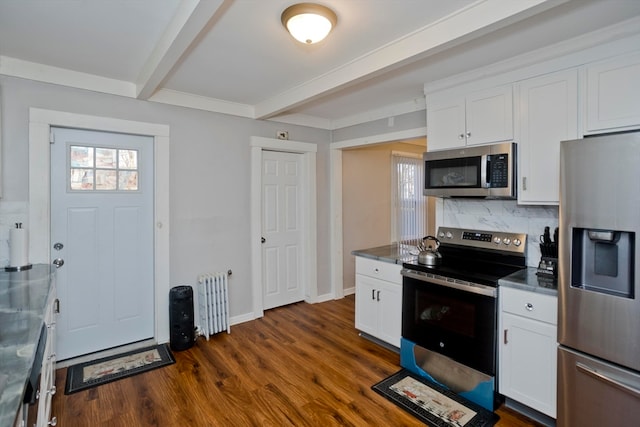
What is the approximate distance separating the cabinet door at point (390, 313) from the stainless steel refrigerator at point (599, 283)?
3.95ft

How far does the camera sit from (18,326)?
55.8 inches

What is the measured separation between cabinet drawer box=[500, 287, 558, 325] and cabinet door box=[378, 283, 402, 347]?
0.87m

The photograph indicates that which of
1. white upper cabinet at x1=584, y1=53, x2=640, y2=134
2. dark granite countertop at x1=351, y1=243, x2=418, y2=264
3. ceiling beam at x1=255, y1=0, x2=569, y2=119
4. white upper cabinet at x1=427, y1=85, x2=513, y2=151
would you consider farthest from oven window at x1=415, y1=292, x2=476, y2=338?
ceiling beam at x1=255, y1=0, x2=569, y2=119

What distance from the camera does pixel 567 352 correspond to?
1.82m

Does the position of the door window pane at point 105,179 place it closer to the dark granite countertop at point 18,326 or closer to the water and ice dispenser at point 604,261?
the dark granite countertop at point 18,326

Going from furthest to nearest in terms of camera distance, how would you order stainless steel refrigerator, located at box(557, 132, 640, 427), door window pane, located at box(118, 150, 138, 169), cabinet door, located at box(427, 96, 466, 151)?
1. door window pane, located at box(118, 150, 138, 169)
2. cabinet door, located at box(427, 96, 466, 151)
3. stainless steel refrigerator, located at box(557, 132, 640, 427)

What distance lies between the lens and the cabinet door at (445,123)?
2.71 metres

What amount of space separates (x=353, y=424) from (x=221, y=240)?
2209mm

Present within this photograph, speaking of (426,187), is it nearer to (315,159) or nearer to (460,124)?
(460,124)

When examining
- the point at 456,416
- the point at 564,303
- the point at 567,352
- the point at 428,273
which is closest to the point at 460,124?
the point at 428,273

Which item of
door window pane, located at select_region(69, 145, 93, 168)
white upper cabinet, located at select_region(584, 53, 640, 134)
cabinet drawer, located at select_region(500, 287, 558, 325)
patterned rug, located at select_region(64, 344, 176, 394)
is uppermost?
white upper cabinet, located at select_region(584, 53, 640, 134)

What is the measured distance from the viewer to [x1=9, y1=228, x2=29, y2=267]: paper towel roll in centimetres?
239

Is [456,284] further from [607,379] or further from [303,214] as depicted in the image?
[303,214]

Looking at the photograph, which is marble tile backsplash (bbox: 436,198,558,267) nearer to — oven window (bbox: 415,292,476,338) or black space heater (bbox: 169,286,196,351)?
oven window (bbox: 415,292,476,338)
